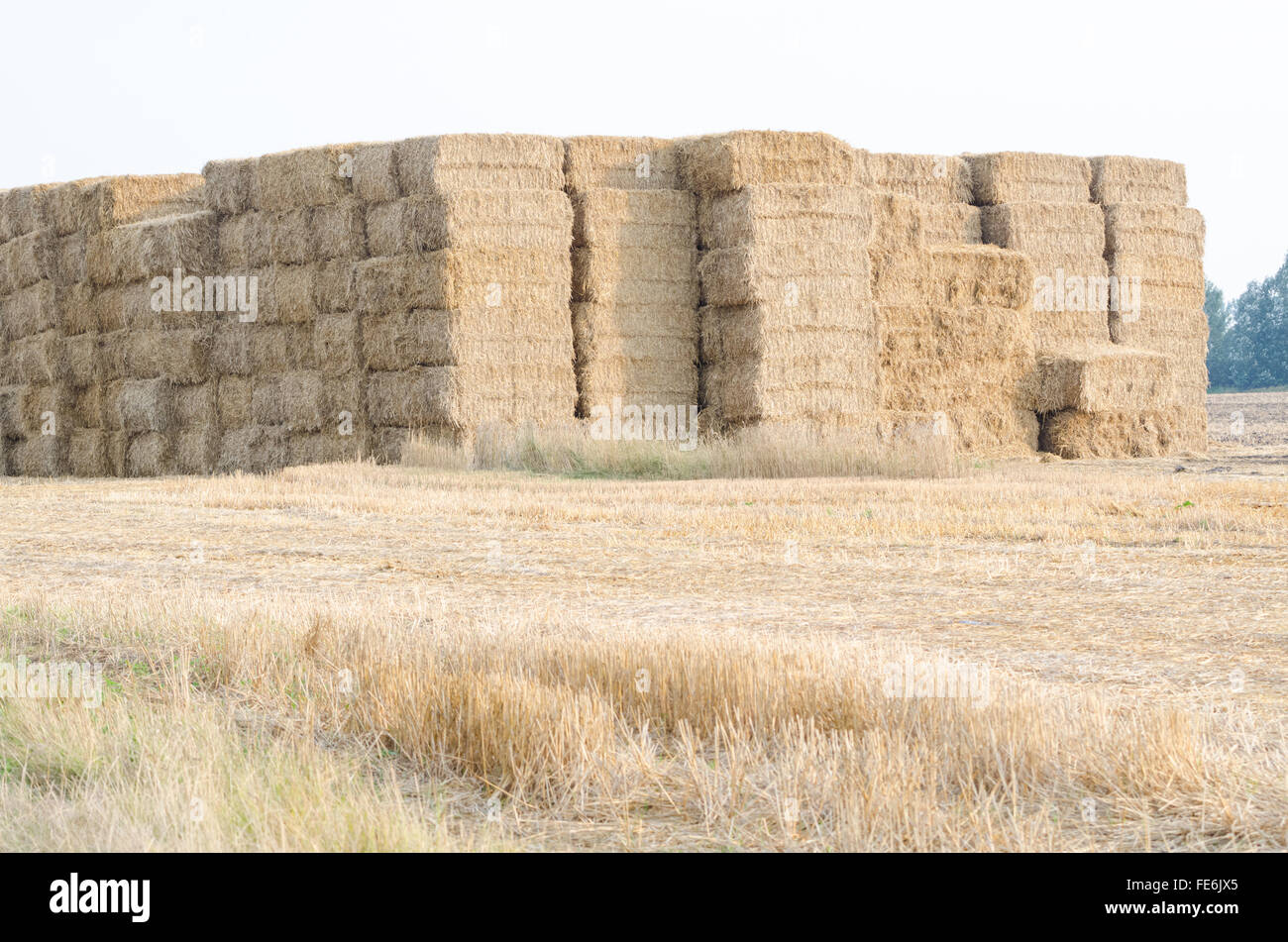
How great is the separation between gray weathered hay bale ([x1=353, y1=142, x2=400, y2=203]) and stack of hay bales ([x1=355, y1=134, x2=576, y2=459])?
0.02 metres

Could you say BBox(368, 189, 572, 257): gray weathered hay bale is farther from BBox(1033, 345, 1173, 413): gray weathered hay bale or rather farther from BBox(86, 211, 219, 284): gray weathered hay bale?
BBox(1033, 345, 1173, 413): gray weathered hay bale

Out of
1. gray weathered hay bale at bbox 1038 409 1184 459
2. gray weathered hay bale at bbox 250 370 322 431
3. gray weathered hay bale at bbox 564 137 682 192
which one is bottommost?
gray weathered hay bale at bbox 1038 409 1184 459

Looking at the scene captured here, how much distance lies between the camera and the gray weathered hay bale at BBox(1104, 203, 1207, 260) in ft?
86.4

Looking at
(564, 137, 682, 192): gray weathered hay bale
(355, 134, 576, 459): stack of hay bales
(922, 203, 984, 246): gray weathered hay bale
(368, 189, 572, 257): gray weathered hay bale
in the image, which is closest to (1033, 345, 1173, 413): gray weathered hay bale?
(922, 203, 984, 246): gray weathered hay bale

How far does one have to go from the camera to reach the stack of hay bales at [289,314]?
886 inches

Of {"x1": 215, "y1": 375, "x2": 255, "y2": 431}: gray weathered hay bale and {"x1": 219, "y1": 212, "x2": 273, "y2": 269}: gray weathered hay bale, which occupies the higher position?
{"x1": 219, "y1": 212, "x2": 273, "y2": 269}: gray weathered hay bale

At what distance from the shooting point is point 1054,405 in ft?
81.9

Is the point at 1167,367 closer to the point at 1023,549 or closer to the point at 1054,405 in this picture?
the point at 1054,405

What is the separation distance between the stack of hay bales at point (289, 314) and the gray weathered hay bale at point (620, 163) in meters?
3.44

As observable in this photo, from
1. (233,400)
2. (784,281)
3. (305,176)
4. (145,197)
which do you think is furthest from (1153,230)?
(145,197)

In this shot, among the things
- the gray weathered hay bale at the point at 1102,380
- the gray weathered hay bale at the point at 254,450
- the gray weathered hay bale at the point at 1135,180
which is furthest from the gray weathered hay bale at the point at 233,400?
the gray weathered hay bale at the point at 1135,180

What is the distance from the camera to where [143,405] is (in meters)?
24.8

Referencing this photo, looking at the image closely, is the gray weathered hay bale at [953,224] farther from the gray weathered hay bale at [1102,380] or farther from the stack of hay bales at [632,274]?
the stack of hay bales at [632,274]
